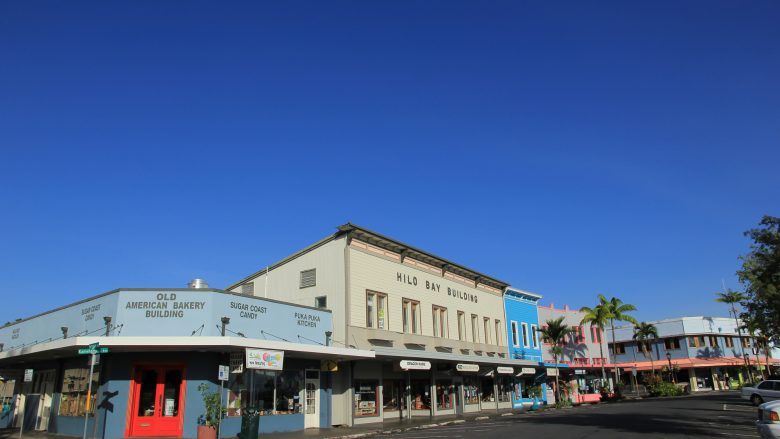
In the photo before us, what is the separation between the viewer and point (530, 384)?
4466 centimetres

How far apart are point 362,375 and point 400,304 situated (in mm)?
4849

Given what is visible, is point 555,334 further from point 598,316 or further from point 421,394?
point 421,394

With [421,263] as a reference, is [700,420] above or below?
below

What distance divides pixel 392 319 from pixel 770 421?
19513 millimetres

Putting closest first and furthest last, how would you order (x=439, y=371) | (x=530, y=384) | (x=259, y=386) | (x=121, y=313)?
(x=121, y=313) < (x=259, y=386) < (x=439, y=371) < (x=530, y=384)

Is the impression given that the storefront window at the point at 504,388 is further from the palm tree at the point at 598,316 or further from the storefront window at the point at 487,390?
the palm tree at the point at 598,316

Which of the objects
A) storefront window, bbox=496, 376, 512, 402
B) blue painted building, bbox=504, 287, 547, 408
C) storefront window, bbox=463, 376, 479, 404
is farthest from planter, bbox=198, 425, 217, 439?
blue painted building, bbox=504, 287, 547, 408

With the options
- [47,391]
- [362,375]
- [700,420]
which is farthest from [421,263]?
[47,391]

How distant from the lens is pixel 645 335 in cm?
6988

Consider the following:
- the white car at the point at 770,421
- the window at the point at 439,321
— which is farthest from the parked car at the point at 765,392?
the white car at the point at 770,421

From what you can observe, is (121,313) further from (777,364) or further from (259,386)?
(777,364)

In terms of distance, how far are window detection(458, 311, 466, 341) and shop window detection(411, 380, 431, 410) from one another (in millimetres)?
4656

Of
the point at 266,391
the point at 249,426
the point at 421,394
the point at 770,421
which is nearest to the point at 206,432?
the point at 249,426

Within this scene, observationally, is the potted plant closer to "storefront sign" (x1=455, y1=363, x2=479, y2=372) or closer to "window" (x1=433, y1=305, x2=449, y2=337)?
"storefront sign" (x1=455, y1=363, x2=479, y2=372)
